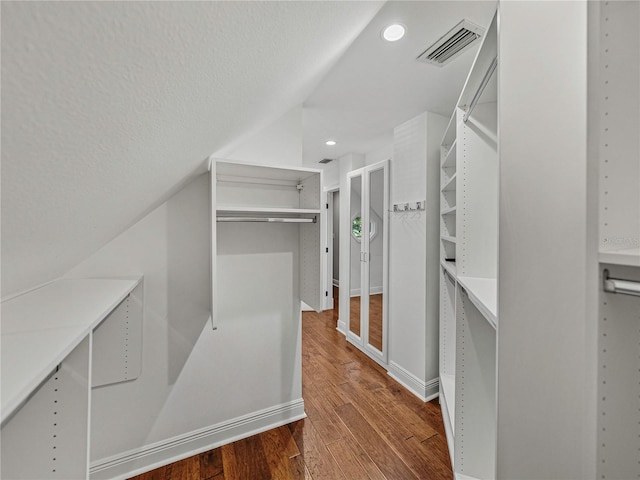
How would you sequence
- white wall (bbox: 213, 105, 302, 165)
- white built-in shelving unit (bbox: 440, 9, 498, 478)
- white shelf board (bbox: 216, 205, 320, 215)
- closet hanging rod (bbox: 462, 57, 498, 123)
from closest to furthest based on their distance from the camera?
1. closet hanging rod (bbox: 462, 57, 498, 123)
2. white built-in shelving unit (bbox: 440, 9, 498, 478)
3. white shelf board (bbox: 216, 205, 320, 215)
4. white wall (bbox: 213, 105, 302, 165)

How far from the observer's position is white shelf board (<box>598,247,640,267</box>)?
647 mm

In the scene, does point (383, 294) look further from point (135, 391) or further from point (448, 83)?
point (135, 391)

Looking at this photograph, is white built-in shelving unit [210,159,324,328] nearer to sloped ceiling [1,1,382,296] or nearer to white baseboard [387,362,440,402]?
sloped ceiling [1,1,382,296]

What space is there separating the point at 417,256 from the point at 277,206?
1.39 metres

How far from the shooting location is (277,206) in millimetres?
2084

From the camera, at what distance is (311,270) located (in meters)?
2.02

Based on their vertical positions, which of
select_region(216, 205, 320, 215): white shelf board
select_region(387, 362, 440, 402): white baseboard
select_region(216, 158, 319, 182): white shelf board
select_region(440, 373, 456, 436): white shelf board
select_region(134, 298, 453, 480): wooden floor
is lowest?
select_region(134, 298, 453, 480): wooden floor

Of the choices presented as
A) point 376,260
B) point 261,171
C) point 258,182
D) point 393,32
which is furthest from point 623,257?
point 376,260

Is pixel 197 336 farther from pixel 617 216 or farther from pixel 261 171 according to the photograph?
pixel 617 216

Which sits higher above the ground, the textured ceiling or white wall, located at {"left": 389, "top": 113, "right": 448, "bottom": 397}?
the textured ceiling

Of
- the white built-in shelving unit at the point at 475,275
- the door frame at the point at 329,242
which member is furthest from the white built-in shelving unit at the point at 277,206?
the door frame at the point at 329,242

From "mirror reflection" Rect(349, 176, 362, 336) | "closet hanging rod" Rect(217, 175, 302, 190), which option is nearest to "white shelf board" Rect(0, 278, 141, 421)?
"closet hanging rod" Rect(217, 175, 302, 190)

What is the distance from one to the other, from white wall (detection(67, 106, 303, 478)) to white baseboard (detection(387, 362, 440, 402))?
1.08 metres

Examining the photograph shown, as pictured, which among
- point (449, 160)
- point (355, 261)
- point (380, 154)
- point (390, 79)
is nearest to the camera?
point (390, 79)
